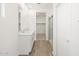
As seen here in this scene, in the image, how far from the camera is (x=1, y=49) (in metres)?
2.54

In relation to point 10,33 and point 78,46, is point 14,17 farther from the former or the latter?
point 78,46

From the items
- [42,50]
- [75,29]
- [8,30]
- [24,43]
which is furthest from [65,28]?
[42,50]

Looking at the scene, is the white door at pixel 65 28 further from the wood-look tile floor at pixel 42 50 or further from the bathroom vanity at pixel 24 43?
the wood-look tile floor at pixel 42 50

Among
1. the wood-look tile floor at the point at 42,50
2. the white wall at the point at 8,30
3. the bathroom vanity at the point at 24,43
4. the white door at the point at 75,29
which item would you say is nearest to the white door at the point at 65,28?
the white door at the point at 75,29

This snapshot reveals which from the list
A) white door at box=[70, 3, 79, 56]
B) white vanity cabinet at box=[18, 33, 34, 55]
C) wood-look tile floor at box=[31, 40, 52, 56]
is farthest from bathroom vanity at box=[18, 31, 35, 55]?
white door at box=[70, 3, 79, 56]

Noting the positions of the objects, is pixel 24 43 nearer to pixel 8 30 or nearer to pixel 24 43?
pixel 24 43

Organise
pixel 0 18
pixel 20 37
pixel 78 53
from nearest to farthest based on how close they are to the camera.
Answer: pixel 78 53, pixel 0 18, pixel 20 37

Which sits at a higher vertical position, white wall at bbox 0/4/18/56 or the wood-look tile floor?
white wall at bbox 0/4/18/56

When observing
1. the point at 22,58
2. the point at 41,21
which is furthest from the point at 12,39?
the point at 41,21

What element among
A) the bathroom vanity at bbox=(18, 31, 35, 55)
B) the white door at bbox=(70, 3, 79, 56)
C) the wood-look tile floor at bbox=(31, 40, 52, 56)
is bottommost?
the wood-look tile floor at bbox=(31, 40, 52, 56)

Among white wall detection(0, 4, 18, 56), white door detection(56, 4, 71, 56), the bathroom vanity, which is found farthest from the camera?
the bathroom vanity

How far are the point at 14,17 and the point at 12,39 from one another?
0.48 metres

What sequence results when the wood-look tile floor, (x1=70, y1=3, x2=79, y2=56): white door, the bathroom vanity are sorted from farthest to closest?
the wood-look tile floor < the bathroom vanity < (x1=70, y1=3, x2=79, y2=56): white door

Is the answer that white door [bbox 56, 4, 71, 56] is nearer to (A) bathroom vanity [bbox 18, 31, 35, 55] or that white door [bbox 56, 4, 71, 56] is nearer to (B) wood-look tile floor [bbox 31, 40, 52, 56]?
(A) bathroom vanity [bbox 18, 31, 35, 55]
